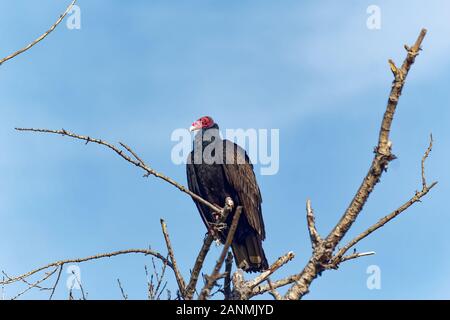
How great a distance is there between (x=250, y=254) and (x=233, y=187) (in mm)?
772

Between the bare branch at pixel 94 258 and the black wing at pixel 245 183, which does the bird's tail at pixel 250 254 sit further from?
the bare branch at pixel 94 258

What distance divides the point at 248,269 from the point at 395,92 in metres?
3.60

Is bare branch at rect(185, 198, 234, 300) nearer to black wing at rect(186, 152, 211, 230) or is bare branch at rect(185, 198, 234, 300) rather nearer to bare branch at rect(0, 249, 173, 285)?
bare branch at rect(0, 249, 173, 285)

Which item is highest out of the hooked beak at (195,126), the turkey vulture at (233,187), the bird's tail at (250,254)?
the hooked beak at (195,126)

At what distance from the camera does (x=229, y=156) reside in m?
7.95

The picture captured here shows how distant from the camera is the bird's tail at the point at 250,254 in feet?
24.5

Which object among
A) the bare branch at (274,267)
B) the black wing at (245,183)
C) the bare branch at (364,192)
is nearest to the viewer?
the bare branch at (364,192)

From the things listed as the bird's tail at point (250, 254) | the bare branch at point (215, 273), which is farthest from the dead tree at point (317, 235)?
the bird's tail at point (250, 254)

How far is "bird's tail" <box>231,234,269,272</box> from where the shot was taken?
7.47m

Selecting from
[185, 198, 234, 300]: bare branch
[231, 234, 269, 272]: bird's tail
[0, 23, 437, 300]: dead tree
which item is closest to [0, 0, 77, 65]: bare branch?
[0, 23, 437, 300]: dead tree

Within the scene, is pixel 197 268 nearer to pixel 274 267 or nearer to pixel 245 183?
pixel 274 267

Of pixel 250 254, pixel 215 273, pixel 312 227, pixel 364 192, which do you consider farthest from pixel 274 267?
pixel 250 254
